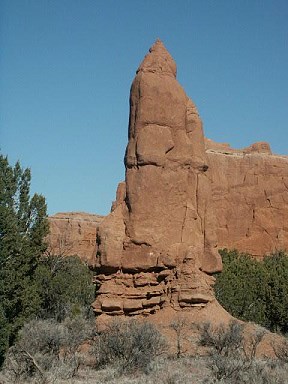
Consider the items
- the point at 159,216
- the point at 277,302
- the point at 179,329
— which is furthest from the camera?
the point at 277,302

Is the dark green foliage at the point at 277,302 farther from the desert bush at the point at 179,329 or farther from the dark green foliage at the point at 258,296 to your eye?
Result: the desert bush at the point at 179,329

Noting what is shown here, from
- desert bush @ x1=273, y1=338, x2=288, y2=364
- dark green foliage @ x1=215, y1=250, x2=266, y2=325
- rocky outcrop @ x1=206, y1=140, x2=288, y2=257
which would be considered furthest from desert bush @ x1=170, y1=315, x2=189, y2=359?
rocky outcrop @ x1=206, y1=140, x2=288, y2=257

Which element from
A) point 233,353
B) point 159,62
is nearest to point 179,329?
point 233,353

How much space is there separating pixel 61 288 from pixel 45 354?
549 inches

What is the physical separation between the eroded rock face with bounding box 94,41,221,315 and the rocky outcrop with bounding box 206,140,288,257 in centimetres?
3531

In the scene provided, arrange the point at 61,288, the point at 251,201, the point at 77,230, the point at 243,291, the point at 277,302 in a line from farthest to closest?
the point at 77,230
the point at 251,201
the point at 243,291
the point at 277,302
the point at 61,288

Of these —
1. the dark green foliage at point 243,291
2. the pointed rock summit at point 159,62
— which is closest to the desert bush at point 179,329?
the pointed rock summit at point 159,62

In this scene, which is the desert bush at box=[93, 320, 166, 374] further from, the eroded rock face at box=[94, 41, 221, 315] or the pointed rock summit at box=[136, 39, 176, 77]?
the pointed rock summit at box=[136, 39, 176, 77]

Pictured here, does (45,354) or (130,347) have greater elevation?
(130,347)

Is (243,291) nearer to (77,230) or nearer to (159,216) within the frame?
(159,216)

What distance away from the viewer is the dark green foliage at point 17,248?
19359 millimetres

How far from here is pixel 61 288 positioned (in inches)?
1309

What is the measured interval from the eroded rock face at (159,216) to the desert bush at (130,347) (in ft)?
5.09

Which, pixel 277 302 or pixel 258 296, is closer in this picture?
pixel 277 302
